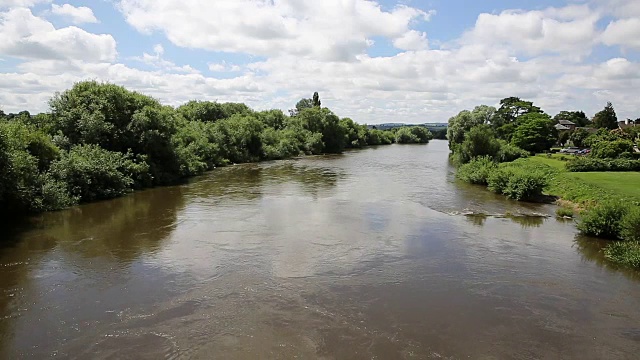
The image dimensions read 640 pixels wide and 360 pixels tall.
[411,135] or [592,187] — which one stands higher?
[411,135]

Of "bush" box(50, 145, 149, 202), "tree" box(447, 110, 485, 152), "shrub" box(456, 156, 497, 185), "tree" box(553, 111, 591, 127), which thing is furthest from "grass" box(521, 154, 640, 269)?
"tree" box(553, 111, 591, 127)

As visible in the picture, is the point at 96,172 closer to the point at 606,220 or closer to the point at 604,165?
the point at 606,220

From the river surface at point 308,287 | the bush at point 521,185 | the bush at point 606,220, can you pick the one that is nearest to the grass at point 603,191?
the bush at point 606,220

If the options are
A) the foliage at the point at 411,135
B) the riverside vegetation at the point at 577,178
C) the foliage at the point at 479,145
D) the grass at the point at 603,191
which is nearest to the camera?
the grass at the point at 603,191

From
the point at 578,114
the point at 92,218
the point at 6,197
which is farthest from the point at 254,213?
the point at 578,114

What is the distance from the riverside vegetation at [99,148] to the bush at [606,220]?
1170 inches

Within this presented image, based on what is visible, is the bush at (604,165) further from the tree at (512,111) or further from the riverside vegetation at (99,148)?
the tree at (512,111)

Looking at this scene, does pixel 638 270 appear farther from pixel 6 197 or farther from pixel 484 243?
pixel 6 197

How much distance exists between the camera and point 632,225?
65.1 feet

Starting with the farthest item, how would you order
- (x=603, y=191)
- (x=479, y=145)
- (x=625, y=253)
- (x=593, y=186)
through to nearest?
1. (x=479, y=145)
2. (x=593, y=186)
3. (x=603, y=191)
4. (x=625, y=253)

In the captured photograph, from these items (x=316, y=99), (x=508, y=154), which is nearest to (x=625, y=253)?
(x=508, y=154)

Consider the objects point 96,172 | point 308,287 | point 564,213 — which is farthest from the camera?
point 96,172

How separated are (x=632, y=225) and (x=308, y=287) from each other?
15439 mm

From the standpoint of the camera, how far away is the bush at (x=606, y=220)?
2155cm
